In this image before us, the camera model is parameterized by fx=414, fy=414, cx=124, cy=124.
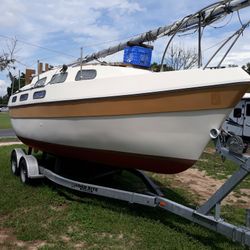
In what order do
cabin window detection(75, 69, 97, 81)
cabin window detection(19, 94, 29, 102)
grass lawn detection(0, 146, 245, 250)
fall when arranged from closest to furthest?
grass lawn detection(0, 146, 245, 250) < cabin window detection(75, 69, 97, 81) < cabin window detection(19, 94, 29, 102)

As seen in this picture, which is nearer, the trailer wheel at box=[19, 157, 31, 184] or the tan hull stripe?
the tan hull stripe

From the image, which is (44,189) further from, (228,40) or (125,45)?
(228,40)

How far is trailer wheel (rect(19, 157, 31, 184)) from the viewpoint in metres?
7.46

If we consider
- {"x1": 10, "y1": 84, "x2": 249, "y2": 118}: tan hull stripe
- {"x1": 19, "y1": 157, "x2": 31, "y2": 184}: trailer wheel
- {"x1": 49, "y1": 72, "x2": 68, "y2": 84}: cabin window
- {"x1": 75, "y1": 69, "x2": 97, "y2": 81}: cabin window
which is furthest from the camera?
{"x1": 19, "y1": 157, "x2": 31, "y2": 184}: trailer wheel

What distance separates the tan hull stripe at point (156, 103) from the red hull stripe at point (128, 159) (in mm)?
606

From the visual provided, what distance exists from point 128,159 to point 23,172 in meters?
2.68

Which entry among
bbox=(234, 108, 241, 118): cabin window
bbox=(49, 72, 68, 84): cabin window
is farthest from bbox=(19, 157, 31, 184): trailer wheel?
bbox=(234, 108, 241, 118): cabin window

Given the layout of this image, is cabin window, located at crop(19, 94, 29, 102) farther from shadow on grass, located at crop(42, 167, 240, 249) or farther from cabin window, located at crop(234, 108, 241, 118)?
cabin window, located at crop(234, 108, 241, 118)

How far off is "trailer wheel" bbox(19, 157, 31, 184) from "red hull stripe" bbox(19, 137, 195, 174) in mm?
672

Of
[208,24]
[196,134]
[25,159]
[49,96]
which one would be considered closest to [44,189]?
[25,159]

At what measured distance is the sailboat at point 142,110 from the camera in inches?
194

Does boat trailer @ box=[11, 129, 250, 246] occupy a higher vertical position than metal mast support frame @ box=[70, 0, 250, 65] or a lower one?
lower

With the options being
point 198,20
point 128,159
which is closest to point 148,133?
point 128,159

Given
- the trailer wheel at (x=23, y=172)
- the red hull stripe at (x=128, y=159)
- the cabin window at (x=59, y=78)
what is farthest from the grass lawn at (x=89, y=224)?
the cabin window at (x=59, y=78)
